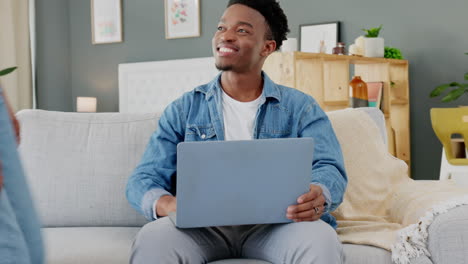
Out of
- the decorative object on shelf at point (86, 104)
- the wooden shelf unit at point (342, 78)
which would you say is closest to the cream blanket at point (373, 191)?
the wooden shelf unit at point (342, 78)

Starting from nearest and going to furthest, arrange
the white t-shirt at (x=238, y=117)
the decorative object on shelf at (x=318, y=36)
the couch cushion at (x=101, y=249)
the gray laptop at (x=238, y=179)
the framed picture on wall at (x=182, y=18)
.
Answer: the gray laptop at (x=238, y=179), the couch cushion at (x=101, y=249), the white t-shirt at (x=238, y=117), the decorative object on shelf at (x=318, y=36), the framed picture on wall at (x=182, y=18)

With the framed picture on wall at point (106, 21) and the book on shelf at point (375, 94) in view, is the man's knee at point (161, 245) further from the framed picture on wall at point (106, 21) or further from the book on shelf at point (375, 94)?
the framed picture on wall at point (106, 21)

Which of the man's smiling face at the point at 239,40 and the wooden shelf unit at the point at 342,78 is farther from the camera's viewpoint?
the wooden shelf unit at the point at 342,78

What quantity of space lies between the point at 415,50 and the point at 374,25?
43 centimetres

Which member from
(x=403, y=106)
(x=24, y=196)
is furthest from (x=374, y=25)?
(x=24, y=196)

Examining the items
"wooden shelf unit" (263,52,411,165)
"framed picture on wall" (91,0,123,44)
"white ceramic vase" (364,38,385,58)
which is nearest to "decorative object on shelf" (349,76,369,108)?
"wooden shelf unit" (263,52,411,165)

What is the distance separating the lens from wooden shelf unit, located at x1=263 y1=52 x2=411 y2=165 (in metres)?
4.11

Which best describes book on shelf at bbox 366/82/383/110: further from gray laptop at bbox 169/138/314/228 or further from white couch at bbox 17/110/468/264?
gray laptop at bbox 169/138/314/228

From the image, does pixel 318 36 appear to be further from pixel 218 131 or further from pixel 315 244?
pixel 315 244

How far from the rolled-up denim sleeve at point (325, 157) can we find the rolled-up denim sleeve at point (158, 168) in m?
0.40

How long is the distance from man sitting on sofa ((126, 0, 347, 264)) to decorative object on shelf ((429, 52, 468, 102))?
3274 millimetres

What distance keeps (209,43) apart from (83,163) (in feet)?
14.6

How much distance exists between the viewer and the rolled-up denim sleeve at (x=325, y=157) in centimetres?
184

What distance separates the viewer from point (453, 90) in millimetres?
5164
